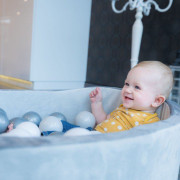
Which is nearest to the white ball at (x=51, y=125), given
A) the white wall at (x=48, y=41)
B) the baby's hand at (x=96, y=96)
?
the baby's hand at (x=96, y=96)

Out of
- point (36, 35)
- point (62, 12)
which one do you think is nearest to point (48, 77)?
point (36, 35)

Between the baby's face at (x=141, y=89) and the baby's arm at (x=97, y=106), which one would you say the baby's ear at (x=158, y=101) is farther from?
the baby's arm at (x=97, y=106)

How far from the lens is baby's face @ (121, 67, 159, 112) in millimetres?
893

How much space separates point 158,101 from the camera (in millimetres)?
905

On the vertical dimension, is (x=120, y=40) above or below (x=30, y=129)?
above

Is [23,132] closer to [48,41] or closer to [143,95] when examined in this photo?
[143,95]

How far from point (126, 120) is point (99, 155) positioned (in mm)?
552

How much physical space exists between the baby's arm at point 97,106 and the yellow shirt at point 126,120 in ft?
0.47

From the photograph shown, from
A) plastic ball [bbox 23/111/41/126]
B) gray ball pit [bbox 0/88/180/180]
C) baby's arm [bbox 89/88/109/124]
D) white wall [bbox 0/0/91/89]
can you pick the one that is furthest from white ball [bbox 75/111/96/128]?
white wall [bbox 0/0/91/89]

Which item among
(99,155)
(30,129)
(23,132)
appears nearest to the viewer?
(99,155)

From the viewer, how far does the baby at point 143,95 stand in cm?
89

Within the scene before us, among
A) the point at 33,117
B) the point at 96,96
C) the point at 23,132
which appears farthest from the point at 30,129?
the point at 96,96

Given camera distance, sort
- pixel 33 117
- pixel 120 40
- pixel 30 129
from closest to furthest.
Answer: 1. pixel 30 129
2. pixel 33 117
3. pixel 120 40

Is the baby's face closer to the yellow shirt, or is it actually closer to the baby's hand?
the yellow shirt
